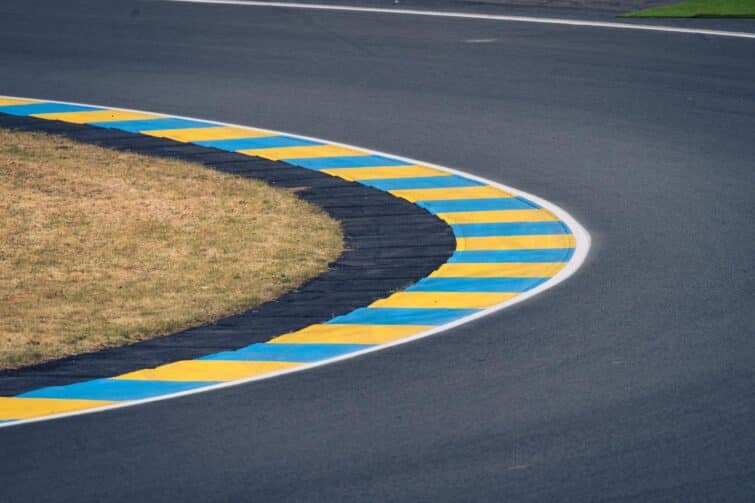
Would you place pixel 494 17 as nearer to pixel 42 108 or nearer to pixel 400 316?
pixel 42 108

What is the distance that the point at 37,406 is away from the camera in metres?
9.69

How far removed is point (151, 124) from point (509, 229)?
248 inches

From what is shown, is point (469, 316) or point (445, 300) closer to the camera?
point (469, 316)

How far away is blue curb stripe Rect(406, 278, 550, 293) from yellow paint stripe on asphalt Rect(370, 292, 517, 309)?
118 millimetres

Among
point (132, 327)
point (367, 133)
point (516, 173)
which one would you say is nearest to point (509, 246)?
point (516, 173)

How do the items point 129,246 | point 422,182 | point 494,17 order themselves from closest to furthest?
point 129,246 < point 422,182 < point 494,17

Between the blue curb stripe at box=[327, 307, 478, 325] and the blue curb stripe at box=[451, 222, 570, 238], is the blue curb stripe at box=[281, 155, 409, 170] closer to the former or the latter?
the blue curb stripe at box=[451, 222, 570, 238]

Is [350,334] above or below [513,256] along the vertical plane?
below

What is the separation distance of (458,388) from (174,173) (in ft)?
25.1

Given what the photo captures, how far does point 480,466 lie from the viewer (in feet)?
27.5

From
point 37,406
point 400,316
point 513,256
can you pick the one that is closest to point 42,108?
point 513,256

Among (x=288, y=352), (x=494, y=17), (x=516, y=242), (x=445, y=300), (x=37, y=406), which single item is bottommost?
(x=37, y=406)

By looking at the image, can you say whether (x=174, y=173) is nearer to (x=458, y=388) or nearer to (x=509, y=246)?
(x=509, y=246)

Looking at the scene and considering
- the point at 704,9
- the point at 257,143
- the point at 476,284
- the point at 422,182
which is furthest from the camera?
the point at 704,9
